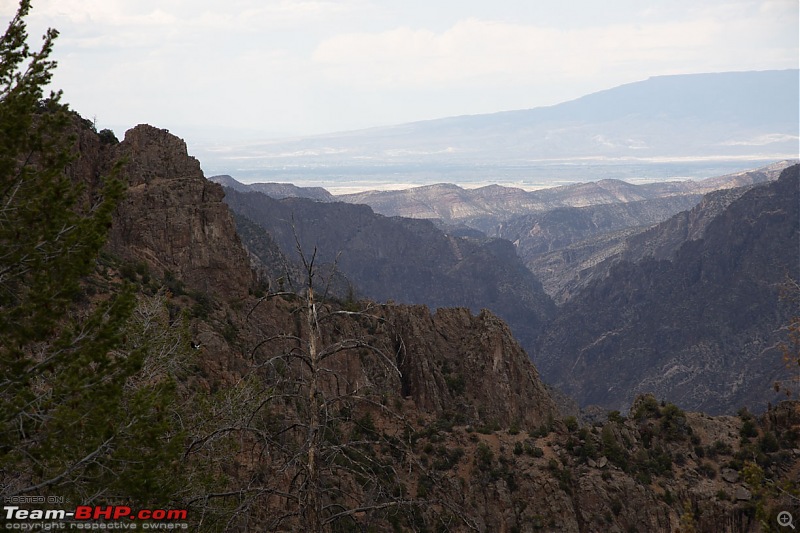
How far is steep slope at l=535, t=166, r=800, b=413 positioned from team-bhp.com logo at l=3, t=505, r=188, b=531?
90.8m

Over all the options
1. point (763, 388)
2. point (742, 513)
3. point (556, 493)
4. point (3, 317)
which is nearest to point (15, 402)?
point (3, 317)

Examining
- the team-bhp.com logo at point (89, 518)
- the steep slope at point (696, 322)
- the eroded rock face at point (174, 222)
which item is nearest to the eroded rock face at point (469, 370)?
the eroded rock face at point (174, 222)

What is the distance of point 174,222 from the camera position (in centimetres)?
4009

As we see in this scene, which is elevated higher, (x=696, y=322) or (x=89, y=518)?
(x=89, y=518)

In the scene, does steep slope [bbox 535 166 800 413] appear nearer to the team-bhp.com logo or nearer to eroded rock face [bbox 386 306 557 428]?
eroded rock face [bbox 386 306 557 428]

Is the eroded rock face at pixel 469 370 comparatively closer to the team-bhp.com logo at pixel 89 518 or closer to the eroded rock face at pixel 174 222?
the eroded rock face at pixel 174 222

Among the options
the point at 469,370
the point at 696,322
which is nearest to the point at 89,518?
the point at 469,370

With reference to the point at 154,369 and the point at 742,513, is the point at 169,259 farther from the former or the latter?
the point at 742,513

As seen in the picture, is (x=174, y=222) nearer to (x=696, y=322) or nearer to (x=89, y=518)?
(x=89, y=518)

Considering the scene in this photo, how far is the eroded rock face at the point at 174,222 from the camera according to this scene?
→ 38.9m

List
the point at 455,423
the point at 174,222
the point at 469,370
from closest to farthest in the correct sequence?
the point at 455,423 → the point at 174,222 → the point at 469,370

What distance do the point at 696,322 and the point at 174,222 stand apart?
113 meters

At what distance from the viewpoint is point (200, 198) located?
42.6 meters

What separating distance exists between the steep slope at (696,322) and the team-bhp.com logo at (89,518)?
298ft
